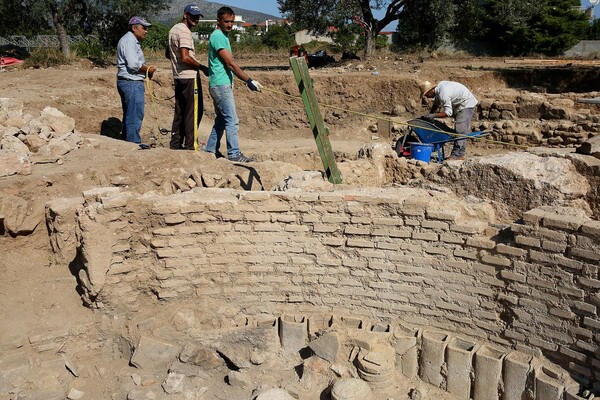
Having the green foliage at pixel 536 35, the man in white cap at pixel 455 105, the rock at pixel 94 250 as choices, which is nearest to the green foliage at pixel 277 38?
the green foliage at pixel 536 35

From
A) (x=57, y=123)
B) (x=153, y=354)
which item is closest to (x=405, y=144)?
(x=57, y=123)

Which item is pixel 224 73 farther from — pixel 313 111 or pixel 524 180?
pixel 524 180

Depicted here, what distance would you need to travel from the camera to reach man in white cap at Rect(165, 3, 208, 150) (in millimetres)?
7105

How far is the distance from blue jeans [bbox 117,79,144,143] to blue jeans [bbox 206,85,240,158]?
1.29m

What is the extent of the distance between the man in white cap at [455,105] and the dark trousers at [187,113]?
3.44m

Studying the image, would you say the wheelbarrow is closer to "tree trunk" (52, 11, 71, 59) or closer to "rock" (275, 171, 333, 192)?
"rock" (275, 171, 333, 192)

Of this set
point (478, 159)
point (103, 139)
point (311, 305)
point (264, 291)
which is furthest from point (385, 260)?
point (103, 139)

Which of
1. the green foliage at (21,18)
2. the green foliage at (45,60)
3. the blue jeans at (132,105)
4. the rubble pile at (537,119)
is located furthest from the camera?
the green foliage at (21,18)

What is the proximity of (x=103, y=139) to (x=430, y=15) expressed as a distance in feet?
43.3

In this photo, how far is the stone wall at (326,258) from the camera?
15.0ft

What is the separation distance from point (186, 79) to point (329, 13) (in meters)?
11.3

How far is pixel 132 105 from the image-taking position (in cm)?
775

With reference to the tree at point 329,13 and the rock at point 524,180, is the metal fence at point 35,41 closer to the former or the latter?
the tree at point 329,13

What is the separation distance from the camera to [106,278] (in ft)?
16.4
